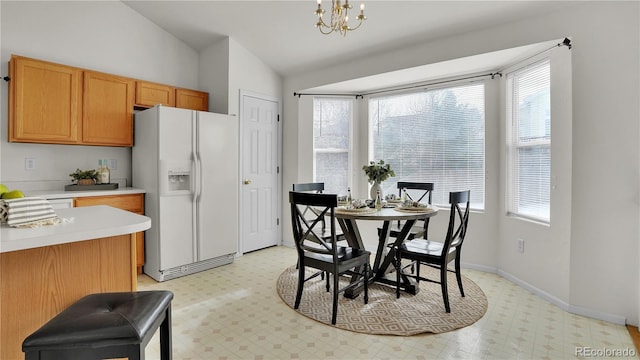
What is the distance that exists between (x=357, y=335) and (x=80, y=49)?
394 centimetres

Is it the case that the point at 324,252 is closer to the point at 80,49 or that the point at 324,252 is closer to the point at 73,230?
the point at 73,230

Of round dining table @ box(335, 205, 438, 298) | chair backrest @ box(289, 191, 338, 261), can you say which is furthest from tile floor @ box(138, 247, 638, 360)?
round dining table @ box(335, 205, 438, 298)

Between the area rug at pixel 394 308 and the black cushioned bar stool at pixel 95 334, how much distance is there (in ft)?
→ 5.11

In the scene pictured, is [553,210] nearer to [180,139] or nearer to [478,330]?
[478,330]

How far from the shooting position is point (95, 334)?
1.09 metres

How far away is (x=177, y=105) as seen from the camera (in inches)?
157

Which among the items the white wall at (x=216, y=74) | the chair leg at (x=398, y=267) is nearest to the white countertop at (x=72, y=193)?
the white wall at (x=216, y=74)

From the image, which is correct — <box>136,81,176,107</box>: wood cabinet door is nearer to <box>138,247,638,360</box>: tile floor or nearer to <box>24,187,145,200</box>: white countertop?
<box>24,187,145,200</box>: white countertop

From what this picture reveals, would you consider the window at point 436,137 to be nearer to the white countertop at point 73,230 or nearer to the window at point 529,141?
the window at point 529,141

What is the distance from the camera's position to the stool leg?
1.39m

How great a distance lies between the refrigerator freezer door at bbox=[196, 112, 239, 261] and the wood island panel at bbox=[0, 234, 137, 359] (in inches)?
81.1

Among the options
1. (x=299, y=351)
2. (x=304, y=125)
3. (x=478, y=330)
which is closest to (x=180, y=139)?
(x=304, y=125)

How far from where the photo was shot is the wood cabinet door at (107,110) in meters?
3.36

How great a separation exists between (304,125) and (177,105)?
1641 mm
